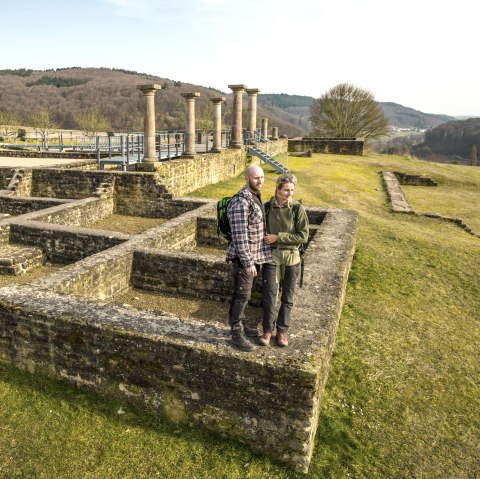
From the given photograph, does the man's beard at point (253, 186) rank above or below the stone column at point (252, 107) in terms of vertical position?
below

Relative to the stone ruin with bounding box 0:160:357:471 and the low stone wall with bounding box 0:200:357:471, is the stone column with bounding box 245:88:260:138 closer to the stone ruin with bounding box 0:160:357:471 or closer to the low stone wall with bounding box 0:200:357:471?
the stone ruin with bounding box 0:160:357:471

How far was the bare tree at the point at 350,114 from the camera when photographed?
45.4 metres

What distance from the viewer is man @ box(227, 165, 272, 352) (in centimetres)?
378

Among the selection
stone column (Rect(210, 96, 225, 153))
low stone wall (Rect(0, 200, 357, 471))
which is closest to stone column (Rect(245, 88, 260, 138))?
stone column (Rect(210, 96, 225, 153))

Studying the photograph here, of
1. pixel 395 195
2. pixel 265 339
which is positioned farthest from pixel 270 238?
pixel 395 195

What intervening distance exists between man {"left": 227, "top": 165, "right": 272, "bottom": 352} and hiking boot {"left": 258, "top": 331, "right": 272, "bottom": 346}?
14 centimetres

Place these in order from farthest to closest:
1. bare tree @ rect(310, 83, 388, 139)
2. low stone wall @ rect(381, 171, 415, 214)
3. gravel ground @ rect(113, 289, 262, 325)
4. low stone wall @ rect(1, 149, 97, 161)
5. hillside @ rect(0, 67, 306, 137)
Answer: hillside @ rect(0, 67, 306, 137) < bare tree @ rect(310, 83, 388, 139) < low stone wall @ rect(1, 149, 97, 161) < low stone wall @ rect(381, 171, 415, 214) < gravel ground @ rect(113, 289, 262, 325)

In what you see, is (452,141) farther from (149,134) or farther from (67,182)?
(67,182)

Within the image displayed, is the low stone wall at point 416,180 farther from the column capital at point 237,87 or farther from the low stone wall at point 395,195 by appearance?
the column capital at point 237,87

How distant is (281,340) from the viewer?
3.98m

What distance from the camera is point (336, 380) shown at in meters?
5.04

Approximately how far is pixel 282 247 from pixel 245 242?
1.33ft

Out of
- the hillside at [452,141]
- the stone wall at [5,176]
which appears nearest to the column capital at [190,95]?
the stone wall at [5,176]

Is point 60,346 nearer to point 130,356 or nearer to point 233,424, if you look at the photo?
point 130,356
